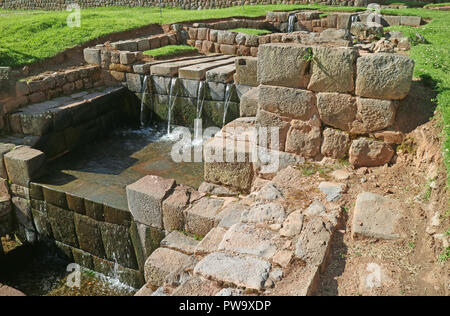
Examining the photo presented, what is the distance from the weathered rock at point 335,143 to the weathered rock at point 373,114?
18 centimetres

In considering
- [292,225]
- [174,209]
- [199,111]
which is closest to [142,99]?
[199,111]

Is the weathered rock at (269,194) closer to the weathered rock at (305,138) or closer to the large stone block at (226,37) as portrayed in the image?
the weathered rock at (305,138)

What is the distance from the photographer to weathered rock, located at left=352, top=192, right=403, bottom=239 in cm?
328

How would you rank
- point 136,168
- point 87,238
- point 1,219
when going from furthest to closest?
point 136,168 < point 1,219 < point 87,238

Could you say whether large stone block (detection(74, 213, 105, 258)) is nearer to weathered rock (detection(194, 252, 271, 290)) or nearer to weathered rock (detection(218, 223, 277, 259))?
weathered rock (detection(218, 223, 277, 259))

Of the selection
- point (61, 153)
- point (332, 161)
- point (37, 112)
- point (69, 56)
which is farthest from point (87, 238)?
point (69, 56)

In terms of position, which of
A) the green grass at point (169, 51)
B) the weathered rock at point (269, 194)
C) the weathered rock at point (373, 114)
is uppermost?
the green grass at point (169, 51)

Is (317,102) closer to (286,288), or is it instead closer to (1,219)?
(286,288)

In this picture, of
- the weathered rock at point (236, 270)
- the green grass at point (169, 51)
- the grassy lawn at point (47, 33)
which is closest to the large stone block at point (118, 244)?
the weathered rock at point (236, 270)

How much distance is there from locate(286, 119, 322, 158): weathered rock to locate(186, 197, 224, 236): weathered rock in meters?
1.10

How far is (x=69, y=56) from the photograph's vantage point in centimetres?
1051

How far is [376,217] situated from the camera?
3432mm

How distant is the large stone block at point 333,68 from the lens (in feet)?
13.6
